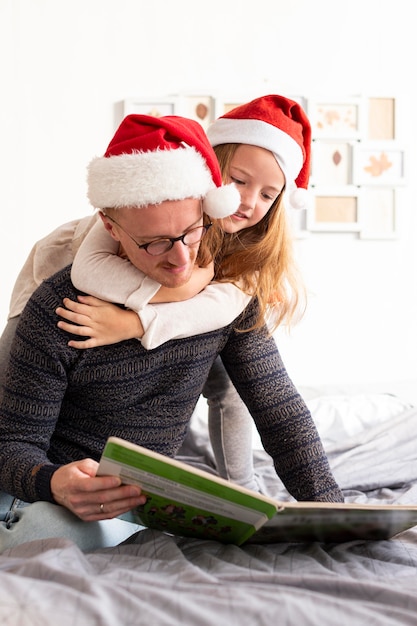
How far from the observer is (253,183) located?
1568mm

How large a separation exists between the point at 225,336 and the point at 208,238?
184 mm

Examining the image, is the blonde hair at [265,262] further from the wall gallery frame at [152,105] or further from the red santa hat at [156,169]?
the wall gallery frame at [152,105]

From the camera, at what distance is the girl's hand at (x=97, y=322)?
1.26 metres

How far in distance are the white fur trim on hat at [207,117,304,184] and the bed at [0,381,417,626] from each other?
2.57 ft

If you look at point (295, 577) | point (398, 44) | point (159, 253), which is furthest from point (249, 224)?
point (398, 44)

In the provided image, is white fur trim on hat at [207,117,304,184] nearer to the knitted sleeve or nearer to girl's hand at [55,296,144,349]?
the knitted sleeve

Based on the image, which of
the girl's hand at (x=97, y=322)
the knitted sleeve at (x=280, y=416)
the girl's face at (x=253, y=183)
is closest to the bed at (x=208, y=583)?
the knitted sleeve at (x=280, y=416)

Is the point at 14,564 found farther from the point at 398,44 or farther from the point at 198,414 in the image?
the point at 398,44

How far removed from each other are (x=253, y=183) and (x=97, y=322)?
0.48m

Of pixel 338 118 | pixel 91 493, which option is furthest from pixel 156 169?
pixel 338 118

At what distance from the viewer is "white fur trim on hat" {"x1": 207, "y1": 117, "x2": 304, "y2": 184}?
1629mm

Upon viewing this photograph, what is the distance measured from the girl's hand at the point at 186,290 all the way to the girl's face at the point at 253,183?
137 mm

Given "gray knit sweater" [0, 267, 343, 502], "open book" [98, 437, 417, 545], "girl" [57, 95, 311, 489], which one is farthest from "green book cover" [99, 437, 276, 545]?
"girl" [57, 95, 311, 489]

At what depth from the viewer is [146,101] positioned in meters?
3.27
